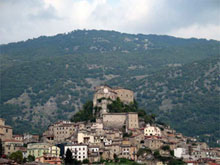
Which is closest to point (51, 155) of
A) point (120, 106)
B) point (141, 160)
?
point (141, 160)

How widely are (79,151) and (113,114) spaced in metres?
16.3

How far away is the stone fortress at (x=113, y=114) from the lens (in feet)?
396

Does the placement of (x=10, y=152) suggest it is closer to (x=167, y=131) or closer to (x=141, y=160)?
(x=141, y=160)

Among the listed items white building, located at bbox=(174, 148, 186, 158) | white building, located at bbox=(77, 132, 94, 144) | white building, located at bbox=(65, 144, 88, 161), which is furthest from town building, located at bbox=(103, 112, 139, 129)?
white building, located at bbox=(65, 144, 88, 161)

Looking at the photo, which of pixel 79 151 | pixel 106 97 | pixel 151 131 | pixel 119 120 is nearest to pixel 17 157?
pixel 79 151

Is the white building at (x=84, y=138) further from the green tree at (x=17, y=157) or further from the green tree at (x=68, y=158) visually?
the green tree at (x=17, y=157)

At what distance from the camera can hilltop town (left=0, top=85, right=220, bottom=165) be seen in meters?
107

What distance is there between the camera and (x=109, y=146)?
4353 inches

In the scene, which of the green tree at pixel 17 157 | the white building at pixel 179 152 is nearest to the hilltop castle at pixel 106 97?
the white building at pixel 179 152

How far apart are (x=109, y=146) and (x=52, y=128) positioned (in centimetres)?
1771

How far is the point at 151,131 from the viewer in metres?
120

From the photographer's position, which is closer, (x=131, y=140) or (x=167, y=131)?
(x=131, y=140)

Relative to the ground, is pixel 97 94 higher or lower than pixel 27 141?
higher

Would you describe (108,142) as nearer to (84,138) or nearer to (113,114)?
(84,138)
